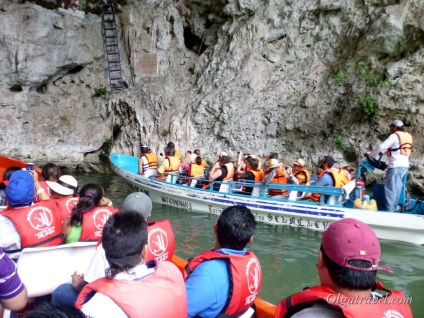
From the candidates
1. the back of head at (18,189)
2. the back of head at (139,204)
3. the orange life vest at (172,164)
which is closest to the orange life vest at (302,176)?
the orange life vest at (172,164)

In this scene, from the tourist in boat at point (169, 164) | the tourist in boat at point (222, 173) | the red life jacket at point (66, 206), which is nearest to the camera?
the red life jacket at point (66, 206)

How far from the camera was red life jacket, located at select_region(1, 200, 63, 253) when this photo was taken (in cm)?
343

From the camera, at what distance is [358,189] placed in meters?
8.57

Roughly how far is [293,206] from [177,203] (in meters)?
3.42

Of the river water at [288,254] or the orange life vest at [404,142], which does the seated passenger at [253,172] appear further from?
the orange life vest at [404,142]

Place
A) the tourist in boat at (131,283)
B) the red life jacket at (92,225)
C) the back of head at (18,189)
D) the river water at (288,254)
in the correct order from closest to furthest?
the tourist in boat at (131,283) < the back of head at (18,189) < the red life jacket at (92,225) < the river water at (288,254)

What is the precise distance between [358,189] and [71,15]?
15667mm

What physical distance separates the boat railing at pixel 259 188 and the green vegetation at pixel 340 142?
4.74 m

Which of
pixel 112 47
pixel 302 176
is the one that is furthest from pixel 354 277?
pixel 112 47

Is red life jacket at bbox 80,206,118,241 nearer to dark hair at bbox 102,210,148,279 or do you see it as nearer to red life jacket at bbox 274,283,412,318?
dark hair at bbox 102,210,148,279

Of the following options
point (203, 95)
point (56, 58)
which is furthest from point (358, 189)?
point (56, 58)

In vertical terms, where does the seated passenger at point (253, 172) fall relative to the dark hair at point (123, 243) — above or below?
below

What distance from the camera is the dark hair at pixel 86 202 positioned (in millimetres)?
3873

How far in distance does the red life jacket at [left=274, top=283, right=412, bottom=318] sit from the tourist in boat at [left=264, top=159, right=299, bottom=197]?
23.1 feet
